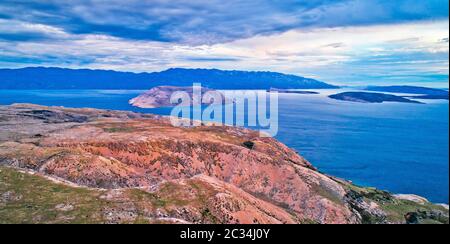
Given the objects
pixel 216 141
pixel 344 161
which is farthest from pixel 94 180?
pixel 344 161

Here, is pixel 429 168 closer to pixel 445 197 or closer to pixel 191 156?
pixel 445 197

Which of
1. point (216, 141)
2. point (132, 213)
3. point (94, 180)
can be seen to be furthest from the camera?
point (216, 141)

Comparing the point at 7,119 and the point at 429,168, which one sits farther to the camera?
the point at 429,168
